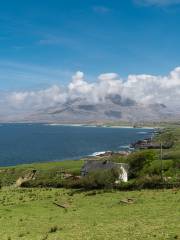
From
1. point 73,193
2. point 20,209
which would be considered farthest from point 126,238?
point 73,193

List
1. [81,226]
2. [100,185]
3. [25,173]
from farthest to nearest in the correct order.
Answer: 1. [25,173]
2. [100,185]
3. [81,226]

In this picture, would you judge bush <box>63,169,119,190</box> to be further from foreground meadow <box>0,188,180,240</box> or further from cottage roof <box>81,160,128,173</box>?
cottage roof <box>81,160,128,173</box>

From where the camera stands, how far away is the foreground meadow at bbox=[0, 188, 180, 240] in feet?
94.2

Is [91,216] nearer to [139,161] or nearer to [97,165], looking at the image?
[139,161]

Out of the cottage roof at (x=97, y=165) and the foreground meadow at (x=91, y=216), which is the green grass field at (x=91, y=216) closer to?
the foreground meadow at (x=91, y=216)

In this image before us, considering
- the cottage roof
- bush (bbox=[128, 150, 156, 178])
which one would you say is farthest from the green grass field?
bush (bbox=[128, 150, 156, 178])

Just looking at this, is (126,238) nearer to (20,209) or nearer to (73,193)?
(20,209)


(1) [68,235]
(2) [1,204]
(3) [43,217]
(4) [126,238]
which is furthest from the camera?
(2) [1,204]

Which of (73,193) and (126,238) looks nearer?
(126,238)

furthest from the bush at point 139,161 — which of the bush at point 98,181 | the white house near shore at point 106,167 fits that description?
the bush at point 98,181

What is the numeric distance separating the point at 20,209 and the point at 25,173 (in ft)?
174

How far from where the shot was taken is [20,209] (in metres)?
47.2

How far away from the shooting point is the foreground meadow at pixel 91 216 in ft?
94.2

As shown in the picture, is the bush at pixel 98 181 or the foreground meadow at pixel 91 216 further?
the bush at pixel 98 181
